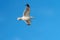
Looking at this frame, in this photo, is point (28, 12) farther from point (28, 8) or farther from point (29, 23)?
point (29, 23)

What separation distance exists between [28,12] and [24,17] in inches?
78.0

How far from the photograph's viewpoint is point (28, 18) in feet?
196

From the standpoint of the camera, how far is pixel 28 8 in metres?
57.5

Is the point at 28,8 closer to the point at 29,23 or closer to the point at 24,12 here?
the point at 24,12

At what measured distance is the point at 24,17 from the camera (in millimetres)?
59594

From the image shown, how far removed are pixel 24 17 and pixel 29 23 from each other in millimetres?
3136

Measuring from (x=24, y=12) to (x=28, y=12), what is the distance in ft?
2.10

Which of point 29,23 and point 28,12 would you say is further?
point 29,23

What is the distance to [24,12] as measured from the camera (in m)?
58.2

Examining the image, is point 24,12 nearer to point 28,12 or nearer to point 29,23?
point 28,12

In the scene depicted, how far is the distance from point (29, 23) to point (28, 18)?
9.53ft

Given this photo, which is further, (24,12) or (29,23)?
(29,23)

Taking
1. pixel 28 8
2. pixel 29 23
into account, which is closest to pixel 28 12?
pixel 28 8

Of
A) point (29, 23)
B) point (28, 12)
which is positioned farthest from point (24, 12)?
point (29, 23)
